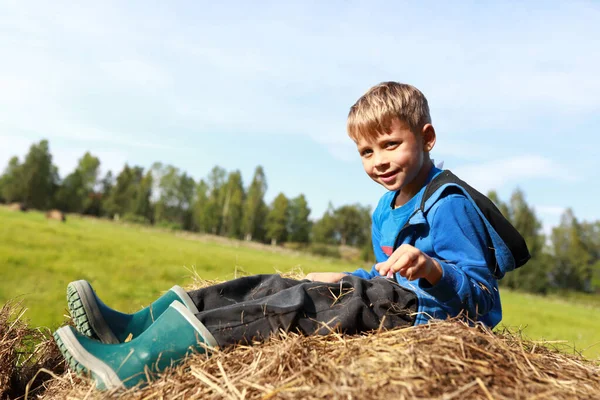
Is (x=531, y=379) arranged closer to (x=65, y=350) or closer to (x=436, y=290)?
(x=436, y=290)

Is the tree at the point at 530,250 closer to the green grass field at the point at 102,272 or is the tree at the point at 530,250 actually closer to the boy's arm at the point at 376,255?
the green grass field at the point at 102,272

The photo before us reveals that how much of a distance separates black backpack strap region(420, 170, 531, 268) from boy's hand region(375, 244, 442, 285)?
0.60 meters

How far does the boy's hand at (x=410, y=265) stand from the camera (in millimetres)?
2264

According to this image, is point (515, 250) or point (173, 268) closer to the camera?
point (515, 250)

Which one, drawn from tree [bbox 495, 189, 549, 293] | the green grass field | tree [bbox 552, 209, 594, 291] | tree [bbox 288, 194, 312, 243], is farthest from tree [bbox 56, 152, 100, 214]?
tree [bbox 552, 209, 594, 291]

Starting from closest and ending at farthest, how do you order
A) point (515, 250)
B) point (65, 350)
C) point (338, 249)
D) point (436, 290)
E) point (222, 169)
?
point (65, 350) < point (436, 290) < point (515, 250) < point (338, 249) < point (222, 169)

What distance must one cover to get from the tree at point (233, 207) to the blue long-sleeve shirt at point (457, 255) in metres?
69.0

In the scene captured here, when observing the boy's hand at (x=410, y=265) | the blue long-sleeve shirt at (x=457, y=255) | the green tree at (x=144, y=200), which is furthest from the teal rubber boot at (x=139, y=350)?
the green tree at (x=144, y=200)

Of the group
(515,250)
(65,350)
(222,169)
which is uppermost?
(222,169)

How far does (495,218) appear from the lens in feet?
9.44

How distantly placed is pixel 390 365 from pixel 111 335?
1.66 m

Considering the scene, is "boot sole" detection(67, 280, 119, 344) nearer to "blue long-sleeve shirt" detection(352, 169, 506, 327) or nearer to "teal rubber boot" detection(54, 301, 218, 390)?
"teal rubber boot" detection(54, 301, 218, 390)

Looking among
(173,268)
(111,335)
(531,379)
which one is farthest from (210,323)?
(173,268)

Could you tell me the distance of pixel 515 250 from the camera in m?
2.96
